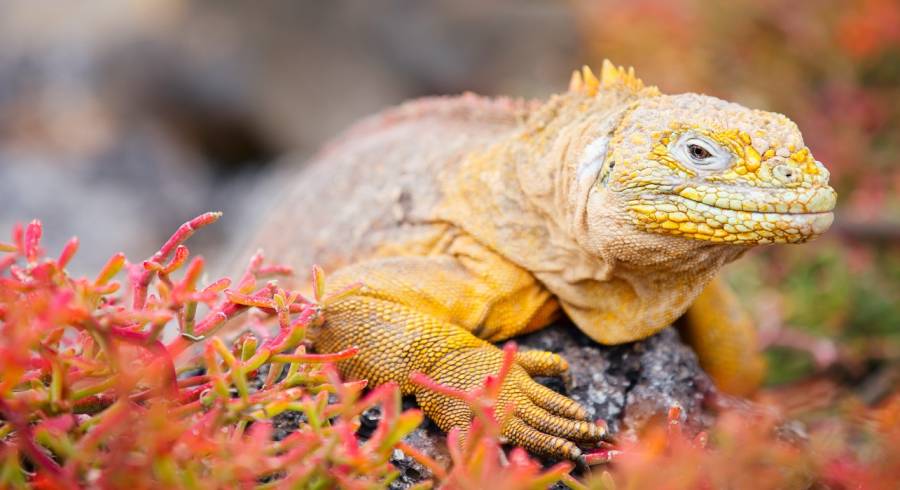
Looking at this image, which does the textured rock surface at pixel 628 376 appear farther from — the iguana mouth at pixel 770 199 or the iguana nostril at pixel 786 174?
the iguana nostril at pixel 786 174

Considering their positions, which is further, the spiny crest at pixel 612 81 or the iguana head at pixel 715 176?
the spiny crest at pixel 612 81

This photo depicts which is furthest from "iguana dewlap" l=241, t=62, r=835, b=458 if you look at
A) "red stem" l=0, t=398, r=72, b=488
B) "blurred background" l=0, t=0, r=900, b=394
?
"blurred background" l=0, t=0, r=900, b=394

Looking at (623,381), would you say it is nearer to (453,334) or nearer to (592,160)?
(453,334)

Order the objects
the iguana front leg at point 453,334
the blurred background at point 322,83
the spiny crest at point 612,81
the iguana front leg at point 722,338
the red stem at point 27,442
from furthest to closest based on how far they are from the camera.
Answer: the blurred background at point 322,83
the iguana front leg at point 722,338
the spiny crest at point 612,81
the iguana front leg at point 453,334
the red stem at point 27,442

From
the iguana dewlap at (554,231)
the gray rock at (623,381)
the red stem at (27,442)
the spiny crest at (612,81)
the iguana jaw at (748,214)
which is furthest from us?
the spiny crest at (612,81)

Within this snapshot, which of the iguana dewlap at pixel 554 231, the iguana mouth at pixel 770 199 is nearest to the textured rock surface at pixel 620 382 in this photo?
the iguana dewlap at pixel 554 231

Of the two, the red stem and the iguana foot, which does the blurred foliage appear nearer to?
the iguana foot

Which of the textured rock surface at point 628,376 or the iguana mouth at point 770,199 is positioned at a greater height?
the iguana mouth at point 770,199

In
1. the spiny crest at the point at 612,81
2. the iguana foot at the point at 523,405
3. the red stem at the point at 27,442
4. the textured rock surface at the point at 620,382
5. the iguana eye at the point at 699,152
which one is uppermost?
the spiny crest at the point at 612,81

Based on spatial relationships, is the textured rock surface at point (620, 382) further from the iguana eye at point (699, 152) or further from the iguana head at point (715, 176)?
the iguana eye at point (699, 152)
